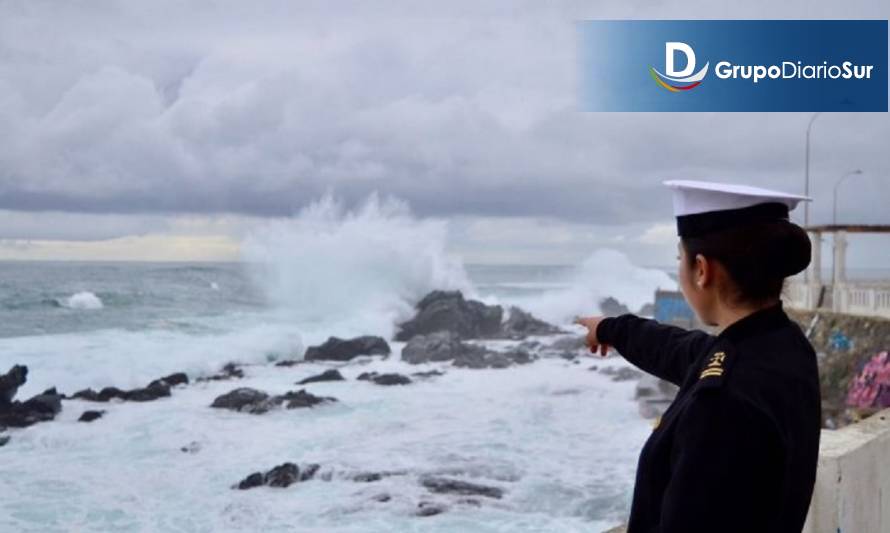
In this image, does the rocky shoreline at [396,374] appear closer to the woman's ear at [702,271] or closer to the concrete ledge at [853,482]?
the concrete ledge at [853,482]

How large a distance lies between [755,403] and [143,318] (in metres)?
12.1

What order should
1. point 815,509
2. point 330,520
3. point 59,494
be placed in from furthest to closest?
1. point 59,494
2. point 330,520
3. point 815,509

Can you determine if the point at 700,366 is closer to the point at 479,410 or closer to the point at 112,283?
the point at 479,410

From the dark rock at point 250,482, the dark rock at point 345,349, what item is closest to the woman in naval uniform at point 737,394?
the dark rock at point 250,482

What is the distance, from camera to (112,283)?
12328mm

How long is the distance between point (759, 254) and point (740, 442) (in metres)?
0.17

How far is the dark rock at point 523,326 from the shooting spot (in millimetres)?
13312

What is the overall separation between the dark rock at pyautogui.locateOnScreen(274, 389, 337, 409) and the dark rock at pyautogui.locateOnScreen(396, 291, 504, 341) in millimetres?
2676

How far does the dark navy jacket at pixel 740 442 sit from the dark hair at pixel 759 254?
24 mm

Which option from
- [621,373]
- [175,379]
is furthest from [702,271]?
[621,373]

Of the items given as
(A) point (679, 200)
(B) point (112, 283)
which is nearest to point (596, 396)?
(B) point (112, 283)

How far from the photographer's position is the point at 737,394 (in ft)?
2.05

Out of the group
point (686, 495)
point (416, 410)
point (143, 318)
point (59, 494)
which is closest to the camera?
point (686, 495)

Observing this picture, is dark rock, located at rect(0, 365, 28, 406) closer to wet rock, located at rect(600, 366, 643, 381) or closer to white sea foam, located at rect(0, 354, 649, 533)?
white sea foam, located at rect(0, 354, 649, 533)
